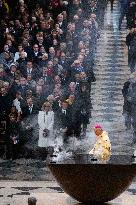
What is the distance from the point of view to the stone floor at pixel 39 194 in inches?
348

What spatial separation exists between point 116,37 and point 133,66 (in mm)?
1412

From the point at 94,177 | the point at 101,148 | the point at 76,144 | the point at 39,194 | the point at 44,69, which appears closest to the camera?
the point at 94,177

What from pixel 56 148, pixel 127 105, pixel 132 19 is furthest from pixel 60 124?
pixel 132 19

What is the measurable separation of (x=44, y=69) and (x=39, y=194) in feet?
21.1

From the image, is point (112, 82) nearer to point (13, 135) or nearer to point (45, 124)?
point (45, 124)

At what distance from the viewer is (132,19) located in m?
17.0

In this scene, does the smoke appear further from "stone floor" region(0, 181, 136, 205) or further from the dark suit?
"stone floor" region(0, 181, 136, 205)

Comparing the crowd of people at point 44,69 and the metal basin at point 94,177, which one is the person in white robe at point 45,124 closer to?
the crowd of people at point 44,69

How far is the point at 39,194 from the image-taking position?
9305 mm

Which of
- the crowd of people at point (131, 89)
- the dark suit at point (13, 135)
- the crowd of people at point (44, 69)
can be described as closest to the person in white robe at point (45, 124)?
the crowd of people at point (44, 69)

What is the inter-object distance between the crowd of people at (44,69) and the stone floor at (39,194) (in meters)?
2.79

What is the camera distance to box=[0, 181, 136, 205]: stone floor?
8.83m

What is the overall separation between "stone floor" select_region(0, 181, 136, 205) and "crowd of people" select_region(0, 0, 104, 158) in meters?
2.79

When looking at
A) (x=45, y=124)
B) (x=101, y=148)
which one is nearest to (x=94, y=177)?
(x=101, y=148)
